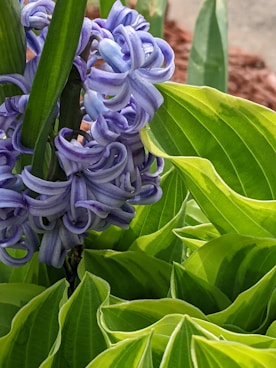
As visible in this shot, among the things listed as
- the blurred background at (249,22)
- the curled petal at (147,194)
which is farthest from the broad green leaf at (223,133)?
the blurred background at (249,22)

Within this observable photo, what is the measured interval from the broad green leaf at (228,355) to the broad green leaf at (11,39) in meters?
0.25

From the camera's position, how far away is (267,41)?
8.85 feet

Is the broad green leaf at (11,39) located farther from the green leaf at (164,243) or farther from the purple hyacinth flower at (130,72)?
the green leaf at (164,243)

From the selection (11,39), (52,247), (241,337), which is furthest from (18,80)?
(241,337)

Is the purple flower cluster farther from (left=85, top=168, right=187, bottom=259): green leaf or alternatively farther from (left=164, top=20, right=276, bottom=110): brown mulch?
(left=164, top=20, right=276, bottom=110): brown mulch

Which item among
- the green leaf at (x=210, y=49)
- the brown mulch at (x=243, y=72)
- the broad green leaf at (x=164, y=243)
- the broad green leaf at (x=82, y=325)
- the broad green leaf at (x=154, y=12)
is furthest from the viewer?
the brown mulch at (x=243, y=72)

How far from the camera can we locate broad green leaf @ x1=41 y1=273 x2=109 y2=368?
24.7 inches

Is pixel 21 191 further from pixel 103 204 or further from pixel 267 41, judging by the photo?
pixel 267 41

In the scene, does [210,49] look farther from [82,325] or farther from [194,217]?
[82,325]

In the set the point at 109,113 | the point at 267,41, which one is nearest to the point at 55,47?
the point at 109,113

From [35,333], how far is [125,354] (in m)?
0.14

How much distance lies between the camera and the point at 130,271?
72cm

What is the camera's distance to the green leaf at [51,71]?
561mm

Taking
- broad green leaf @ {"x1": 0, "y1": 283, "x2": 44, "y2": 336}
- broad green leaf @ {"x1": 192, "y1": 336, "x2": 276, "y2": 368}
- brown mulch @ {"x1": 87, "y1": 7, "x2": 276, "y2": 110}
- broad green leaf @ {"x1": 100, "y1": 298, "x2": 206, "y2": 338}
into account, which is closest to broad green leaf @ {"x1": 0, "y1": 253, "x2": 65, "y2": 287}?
broad green leaf @ {"x1": 0, "y1": 283, "x2": 44, "y2": 336}
